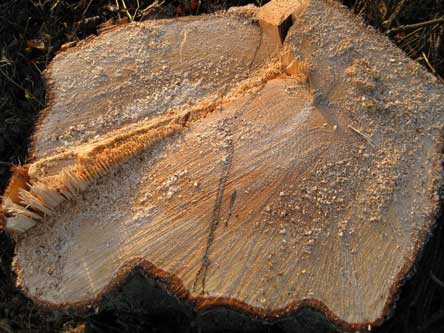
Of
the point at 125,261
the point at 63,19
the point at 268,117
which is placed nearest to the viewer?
the point at 125,261

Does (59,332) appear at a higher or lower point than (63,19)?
lower

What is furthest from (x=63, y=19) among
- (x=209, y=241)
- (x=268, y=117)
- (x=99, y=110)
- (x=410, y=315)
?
(x=410, y=315)

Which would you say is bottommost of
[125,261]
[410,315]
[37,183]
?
[410,315]

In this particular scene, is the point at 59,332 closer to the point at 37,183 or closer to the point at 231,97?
the point at 37,183

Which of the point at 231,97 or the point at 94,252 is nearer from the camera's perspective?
the point at 94,252

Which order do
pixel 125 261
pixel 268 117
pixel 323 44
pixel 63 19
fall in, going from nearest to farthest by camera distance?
1. pixel 125 261
2. pixel 268 117
3. pixel 323 44
4. pixel 63 19

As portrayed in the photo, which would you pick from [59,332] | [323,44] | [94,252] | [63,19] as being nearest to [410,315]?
[323,44]

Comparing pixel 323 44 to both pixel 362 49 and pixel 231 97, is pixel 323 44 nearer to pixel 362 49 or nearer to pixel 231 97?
pixel 362 49
